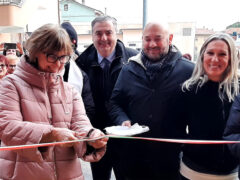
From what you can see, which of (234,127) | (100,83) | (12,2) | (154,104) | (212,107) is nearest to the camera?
(234,127)

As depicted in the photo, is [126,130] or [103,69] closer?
[126,130]

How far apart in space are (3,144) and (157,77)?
145cm

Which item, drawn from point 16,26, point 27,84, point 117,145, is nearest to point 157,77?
point 117,145

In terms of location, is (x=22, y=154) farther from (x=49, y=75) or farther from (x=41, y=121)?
(x=49, y=75)

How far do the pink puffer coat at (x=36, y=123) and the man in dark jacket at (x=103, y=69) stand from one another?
106 cm

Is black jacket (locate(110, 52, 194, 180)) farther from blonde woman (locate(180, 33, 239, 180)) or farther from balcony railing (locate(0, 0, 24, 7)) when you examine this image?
balcony railing (locate(0, 0, 24, 7))

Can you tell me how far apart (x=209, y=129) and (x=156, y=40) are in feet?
3.32

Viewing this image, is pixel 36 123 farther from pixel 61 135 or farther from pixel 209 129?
pixel 209 129

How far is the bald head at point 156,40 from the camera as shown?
247cm

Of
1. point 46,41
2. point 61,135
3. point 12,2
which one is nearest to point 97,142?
point 61,135

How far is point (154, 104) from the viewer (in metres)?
2.38

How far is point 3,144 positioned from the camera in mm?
1614

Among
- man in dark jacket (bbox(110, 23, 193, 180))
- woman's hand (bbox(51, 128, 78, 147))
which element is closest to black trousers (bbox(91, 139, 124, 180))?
man in dark jacket (bbox(110, 23, 193, 180))

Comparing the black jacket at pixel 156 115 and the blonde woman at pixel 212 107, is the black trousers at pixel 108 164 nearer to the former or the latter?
the black jacket at pixel 156 115
